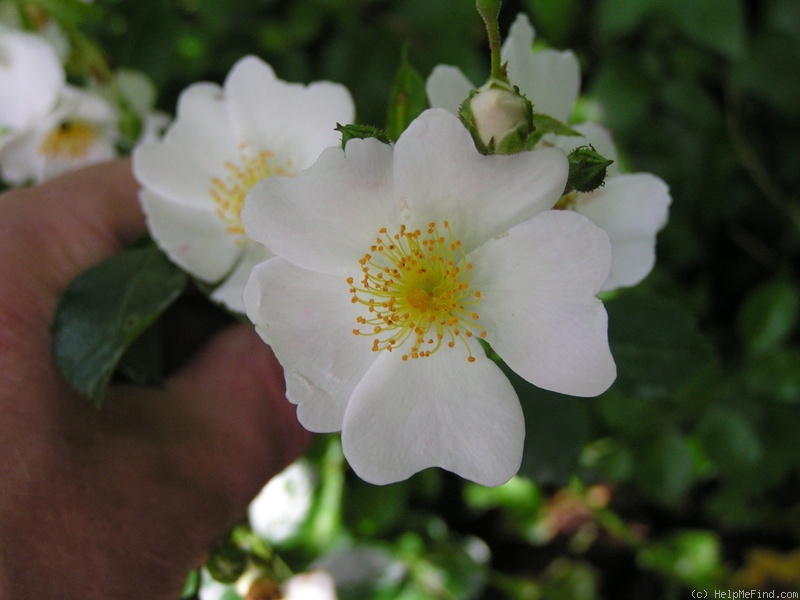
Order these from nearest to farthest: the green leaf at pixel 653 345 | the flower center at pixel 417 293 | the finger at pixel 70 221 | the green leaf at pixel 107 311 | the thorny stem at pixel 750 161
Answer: the flower center at pixel 417 293
the green leaf at pixel 107 311
the finger at pixel 70 221
the green leaf at pixel 653 345
the thorny stem at pixel 750 161

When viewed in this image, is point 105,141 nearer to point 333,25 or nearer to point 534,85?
point 333,25

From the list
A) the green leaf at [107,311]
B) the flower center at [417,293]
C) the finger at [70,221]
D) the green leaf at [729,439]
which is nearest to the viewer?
the flower center at [417,293]

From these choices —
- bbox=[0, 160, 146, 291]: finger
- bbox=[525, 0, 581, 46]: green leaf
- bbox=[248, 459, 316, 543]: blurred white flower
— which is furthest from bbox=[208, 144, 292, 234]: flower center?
bbox=[525, 0, 581, 46]: green leaf

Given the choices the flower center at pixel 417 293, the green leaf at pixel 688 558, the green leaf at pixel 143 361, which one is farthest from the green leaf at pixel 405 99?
the green leaf at pixel 688 558

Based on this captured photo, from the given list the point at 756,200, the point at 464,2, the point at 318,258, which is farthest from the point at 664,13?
the point at 318,258

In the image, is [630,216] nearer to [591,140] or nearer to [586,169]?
[591,140]

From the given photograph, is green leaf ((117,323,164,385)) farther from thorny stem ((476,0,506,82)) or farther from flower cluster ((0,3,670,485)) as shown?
thorny stem ((476,0,506,82))

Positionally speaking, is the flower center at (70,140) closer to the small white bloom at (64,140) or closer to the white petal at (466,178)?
the small white bloom at (64,140)
